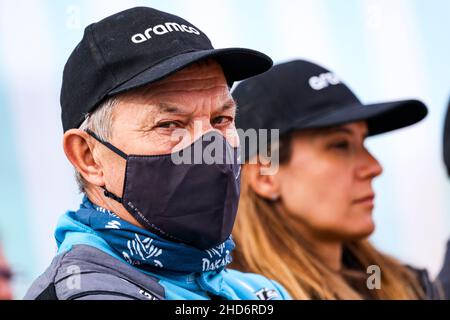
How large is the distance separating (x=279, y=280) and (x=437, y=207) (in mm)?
1679

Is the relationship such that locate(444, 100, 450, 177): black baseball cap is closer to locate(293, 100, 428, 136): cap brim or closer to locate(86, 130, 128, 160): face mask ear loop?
locate(293, 100, 428, 136): cap brim

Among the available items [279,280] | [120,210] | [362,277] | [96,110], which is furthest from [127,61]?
[362,277]

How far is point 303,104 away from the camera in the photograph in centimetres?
339

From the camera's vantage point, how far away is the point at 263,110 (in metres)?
3.39

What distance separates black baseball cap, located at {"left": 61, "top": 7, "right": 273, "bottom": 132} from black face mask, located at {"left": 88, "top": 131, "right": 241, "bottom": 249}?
18cm

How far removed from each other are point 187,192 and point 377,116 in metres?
1.37

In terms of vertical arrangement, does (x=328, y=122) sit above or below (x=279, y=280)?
above

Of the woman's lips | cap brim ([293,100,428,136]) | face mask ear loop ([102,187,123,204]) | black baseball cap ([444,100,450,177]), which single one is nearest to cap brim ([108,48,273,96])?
face mask ear loop ([102,187,123,204])

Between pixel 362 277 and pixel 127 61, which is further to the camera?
pixel 362 277

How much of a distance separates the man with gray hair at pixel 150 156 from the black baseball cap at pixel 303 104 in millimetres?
1066

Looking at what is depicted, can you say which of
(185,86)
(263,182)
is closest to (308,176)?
(263,182)

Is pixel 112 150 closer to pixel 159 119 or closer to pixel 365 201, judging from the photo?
pixel 159 119

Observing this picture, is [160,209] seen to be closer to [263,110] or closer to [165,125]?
[165,125]
